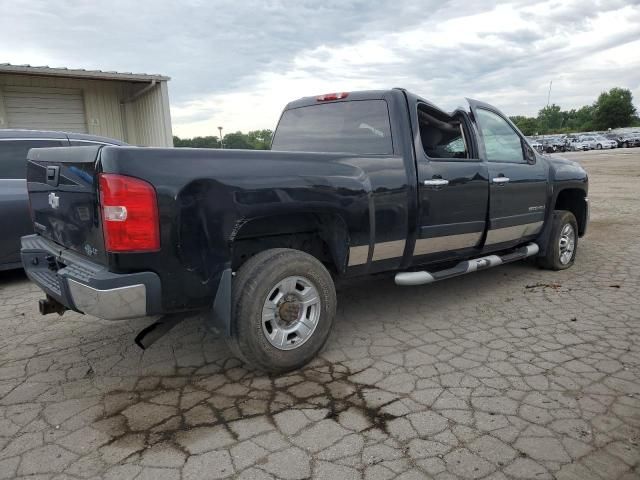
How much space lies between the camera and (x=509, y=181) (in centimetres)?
479

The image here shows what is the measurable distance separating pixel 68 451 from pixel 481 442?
2075 millimetres

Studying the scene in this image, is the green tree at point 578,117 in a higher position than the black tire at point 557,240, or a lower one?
higher

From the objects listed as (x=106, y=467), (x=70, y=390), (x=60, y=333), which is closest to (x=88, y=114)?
(x=60, y=333)

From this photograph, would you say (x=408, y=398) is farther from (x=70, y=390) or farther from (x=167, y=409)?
(x=70, y=390)

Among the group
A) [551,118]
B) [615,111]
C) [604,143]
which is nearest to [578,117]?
[551,118]

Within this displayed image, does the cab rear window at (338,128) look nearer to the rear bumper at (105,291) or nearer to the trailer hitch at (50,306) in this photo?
the rear bumper at (105,291)

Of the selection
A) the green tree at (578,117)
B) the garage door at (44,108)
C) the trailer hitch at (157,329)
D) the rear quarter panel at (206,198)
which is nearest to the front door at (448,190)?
the rear quarter panel at (206,198)

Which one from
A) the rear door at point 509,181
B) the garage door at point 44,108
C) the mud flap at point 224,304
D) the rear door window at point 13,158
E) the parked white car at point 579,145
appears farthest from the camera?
the parked white car at point 579,145

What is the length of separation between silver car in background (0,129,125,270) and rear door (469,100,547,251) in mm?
4772

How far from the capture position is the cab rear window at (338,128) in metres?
3.97

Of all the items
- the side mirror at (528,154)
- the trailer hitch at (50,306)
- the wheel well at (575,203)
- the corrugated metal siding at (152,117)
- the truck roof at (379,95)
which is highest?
the corrugated metal siding at (152,117)

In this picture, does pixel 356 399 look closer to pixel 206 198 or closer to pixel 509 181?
pixel 206 198

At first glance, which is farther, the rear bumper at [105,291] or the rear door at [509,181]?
the rear door at [509,181]

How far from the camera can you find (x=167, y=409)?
9.50 feet
